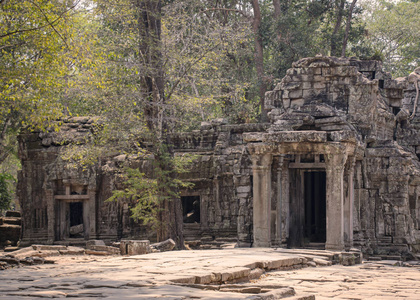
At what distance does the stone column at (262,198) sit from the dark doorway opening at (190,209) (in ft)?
26.6

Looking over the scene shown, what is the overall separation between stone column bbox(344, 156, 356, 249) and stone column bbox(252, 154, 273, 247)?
206 cm

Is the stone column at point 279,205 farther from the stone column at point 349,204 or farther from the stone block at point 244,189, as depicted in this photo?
the stone column at point 349,204

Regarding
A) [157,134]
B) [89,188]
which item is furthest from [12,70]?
[89,188]

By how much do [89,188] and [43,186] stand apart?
1.96m

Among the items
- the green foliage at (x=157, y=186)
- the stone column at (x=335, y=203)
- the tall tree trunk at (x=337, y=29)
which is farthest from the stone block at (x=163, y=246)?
the tall tree trunk at (x=337, y=29)

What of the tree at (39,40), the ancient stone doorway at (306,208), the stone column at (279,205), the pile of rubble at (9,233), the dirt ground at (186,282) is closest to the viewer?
the dirt ground at (186,282)

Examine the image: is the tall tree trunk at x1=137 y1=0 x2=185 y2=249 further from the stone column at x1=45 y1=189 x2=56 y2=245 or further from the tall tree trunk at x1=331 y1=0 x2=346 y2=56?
the tall tree trunk at x1=331 y1=0 x2=346 y2=56

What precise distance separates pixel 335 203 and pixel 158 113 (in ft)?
20.5

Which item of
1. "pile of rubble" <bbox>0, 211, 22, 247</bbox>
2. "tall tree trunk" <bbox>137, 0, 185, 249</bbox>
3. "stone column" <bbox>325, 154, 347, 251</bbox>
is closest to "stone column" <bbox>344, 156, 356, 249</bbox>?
"stone column" <bbox>325, 154, 347, 251</bbox>

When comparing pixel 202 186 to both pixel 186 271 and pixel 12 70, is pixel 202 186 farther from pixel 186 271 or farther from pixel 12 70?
pixel 186 271

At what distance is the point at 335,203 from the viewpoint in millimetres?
15305

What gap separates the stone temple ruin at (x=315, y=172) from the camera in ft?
52.1

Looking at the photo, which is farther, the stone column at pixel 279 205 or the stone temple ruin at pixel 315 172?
the stone column at pixel 279 205

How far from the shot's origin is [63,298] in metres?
6.45
